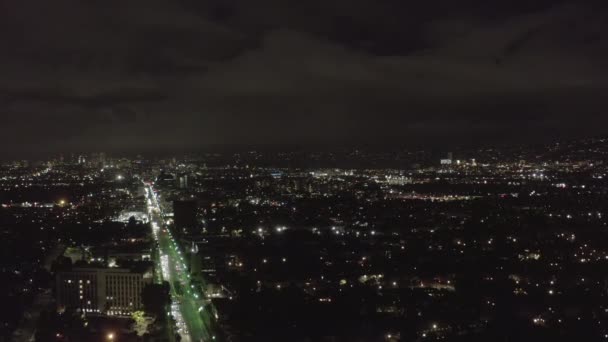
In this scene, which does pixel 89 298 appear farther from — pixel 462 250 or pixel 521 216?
pixel 521 216

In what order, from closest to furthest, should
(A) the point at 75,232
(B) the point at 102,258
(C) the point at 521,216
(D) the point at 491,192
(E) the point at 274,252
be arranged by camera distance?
1. (B) the point at 102,258
2. (E) the point at 274,252
3. (A) the point at 75,232
4. (C) the point at 521,216
5. (D) the point at 491,192

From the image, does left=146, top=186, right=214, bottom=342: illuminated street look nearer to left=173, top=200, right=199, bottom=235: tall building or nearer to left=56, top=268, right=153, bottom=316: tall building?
left=56, top=268, right=153, bottom=316: tall building

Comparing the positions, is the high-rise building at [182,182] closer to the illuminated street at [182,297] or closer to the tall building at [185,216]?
the tall building at [185,216]

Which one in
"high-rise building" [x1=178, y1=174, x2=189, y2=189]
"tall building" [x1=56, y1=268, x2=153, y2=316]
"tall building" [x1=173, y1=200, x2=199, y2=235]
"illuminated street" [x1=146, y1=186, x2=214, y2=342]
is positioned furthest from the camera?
"high-rise building" [x1=178, y1=174, x2=189, y2=189]

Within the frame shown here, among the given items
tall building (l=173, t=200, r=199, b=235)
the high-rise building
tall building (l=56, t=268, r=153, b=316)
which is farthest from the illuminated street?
the high-rise building

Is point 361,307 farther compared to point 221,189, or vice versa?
point 221,189

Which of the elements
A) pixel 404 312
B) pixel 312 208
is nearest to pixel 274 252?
pixel 404 312
